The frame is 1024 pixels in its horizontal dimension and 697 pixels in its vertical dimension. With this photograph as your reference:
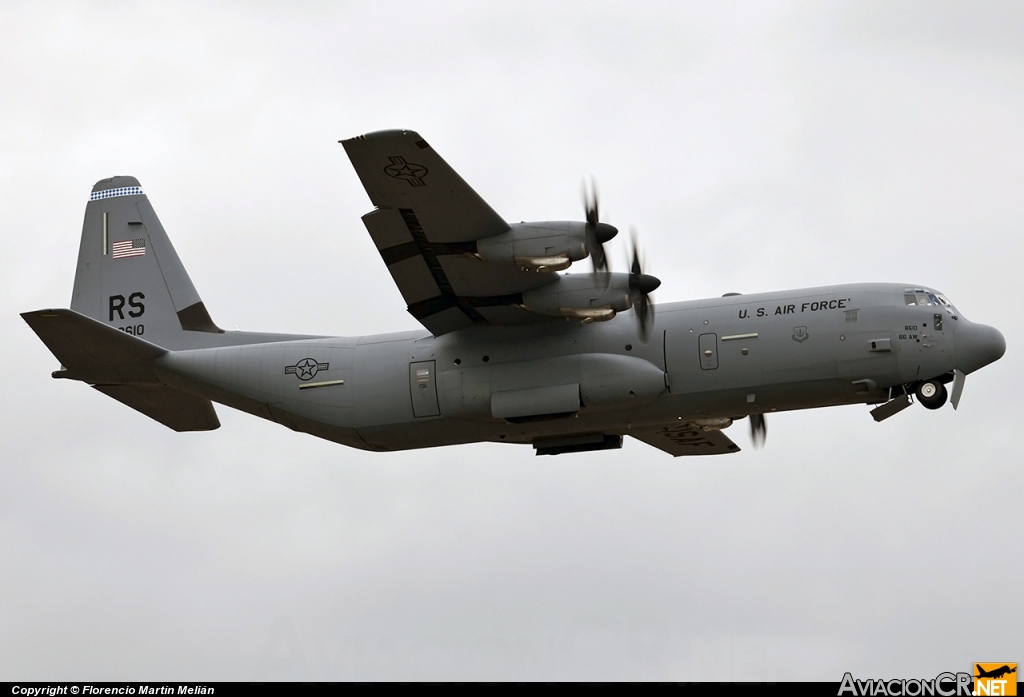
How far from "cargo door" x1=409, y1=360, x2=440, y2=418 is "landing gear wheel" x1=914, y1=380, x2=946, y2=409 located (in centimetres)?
861

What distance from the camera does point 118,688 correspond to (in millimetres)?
21203

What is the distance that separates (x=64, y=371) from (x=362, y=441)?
5946 millimetres

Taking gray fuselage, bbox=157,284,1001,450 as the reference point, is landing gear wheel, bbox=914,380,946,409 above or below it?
below

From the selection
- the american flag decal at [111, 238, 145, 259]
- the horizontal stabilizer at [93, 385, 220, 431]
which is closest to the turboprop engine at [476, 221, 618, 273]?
the horizontal stabilizer at [93, 385, 220, 431]

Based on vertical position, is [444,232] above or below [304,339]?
above

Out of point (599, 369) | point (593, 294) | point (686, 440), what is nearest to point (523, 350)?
point (599, 369)

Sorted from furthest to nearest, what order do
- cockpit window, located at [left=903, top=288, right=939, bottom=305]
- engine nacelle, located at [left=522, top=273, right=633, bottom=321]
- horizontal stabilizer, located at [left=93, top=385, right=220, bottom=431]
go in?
horizontal stabilizer, located at [left=93, top=385, right=220, bottom=431]
cockpit window, located at [left=903, top=288, right=939, bottom=305]
engine nacelle, located at [left=522, top=273, right=633, bottom=321]

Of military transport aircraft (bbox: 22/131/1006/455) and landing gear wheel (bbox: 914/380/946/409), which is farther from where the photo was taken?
landing gear wheel (bbox: 914/380/946/409)

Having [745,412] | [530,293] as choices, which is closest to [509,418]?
[530,293]

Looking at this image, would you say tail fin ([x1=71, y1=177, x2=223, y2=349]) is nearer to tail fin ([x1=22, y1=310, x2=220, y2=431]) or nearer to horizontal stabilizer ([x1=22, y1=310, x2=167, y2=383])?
tail fin ([x1=22, y1=310, x2=220, y2=431])

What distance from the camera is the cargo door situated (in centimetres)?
2473

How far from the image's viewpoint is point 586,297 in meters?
23.0

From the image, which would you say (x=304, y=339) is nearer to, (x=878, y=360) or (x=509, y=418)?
(x=509, y=418)

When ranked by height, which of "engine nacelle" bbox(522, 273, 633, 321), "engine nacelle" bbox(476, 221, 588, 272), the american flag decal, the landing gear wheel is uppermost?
the american flag decal
